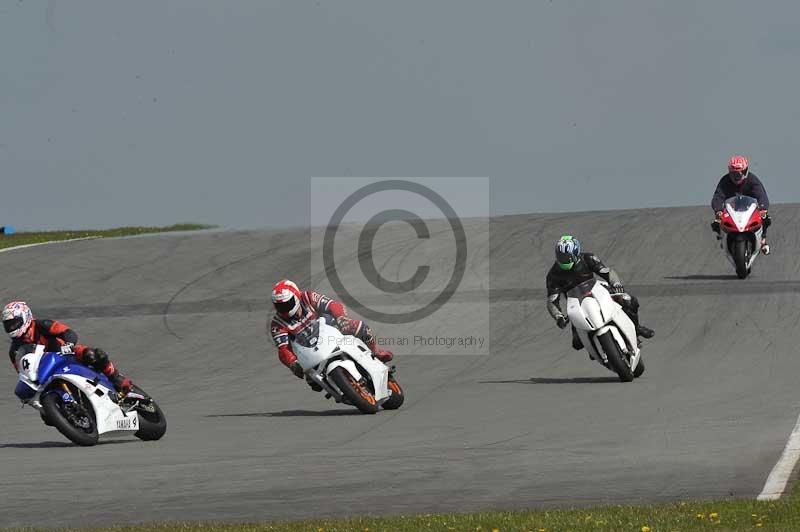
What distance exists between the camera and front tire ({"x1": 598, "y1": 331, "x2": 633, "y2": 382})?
16.9 m

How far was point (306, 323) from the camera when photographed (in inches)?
608

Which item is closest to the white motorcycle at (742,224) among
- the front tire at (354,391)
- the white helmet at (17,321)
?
the front tire at (354,391)

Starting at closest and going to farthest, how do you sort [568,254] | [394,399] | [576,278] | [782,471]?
[782,471], [394,399], [568,254], [576,278]

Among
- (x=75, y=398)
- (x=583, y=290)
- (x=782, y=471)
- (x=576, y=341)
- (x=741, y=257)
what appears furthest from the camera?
(x=741, y=257)

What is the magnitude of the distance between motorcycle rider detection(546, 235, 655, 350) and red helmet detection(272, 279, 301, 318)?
3558 millimetres

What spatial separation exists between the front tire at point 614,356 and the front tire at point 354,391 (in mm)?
2996

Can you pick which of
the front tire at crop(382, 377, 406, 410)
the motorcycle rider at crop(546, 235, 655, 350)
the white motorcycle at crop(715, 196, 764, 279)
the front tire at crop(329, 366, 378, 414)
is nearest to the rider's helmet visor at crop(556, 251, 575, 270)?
the motorcycle rider at crop(546, 235, 655, 350)

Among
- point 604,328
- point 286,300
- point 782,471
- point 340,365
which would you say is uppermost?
point 286,300

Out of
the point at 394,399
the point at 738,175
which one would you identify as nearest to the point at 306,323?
the point at 394,399

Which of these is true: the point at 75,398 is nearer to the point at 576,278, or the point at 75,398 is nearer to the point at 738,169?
the point at 576,278

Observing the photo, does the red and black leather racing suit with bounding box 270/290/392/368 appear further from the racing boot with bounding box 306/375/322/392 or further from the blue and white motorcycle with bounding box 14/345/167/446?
the blue and white motorcycle with bounding box 14/345/167/446

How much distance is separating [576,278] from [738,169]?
8.10 meters

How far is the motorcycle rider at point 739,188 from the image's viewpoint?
966 inches

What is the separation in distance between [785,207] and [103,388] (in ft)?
84.7
